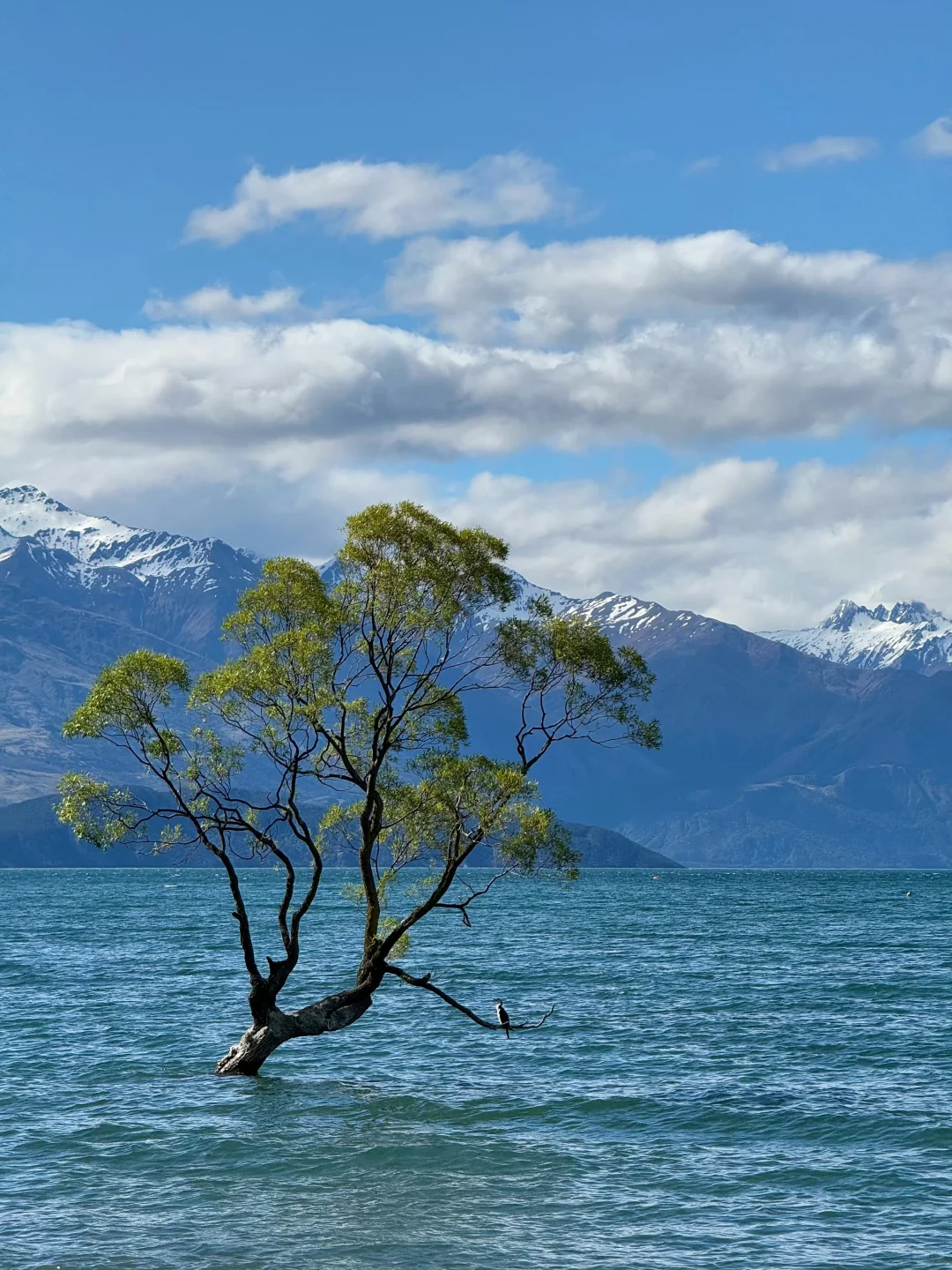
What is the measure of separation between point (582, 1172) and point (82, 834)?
22463mm

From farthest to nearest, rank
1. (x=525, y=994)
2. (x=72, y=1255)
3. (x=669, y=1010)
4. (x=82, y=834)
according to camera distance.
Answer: (x=525, y=994)
(x=669, y=1010)
(x=82, y=834)
(x=72, y=1255)

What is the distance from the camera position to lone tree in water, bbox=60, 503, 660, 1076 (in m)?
53.6

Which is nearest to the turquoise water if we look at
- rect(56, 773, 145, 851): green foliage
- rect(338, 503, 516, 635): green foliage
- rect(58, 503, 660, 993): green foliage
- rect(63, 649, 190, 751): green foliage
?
rect(58, 503, 660, 993): green foliage

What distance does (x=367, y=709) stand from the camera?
185 ft

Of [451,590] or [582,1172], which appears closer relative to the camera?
[582,1172]

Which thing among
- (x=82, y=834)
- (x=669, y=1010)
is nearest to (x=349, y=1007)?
(x=82, y=834)

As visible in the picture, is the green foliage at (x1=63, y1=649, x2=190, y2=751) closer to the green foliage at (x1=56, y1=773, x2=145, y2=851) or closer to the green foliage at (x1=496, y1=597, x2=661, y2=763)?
the green foliage at (x1=56, y1=773, x2=145, y2=851)

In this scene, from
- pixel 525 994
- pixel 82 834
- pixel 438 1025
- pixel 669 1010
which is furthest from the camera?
pixel 525 994

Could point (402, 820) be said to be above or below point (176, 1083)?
above

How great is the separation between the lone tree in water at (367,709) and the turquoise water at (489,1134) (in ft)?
21.5

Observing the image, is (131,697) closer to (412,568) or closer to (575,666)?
(412,568)

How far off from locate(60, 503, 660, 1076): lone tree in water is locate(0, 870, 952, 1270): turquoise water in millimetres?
6560

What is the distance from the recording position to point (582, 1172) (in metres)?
44.1

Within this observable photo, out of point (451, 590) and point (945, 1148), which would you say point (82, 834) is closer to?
point (451, 590)
